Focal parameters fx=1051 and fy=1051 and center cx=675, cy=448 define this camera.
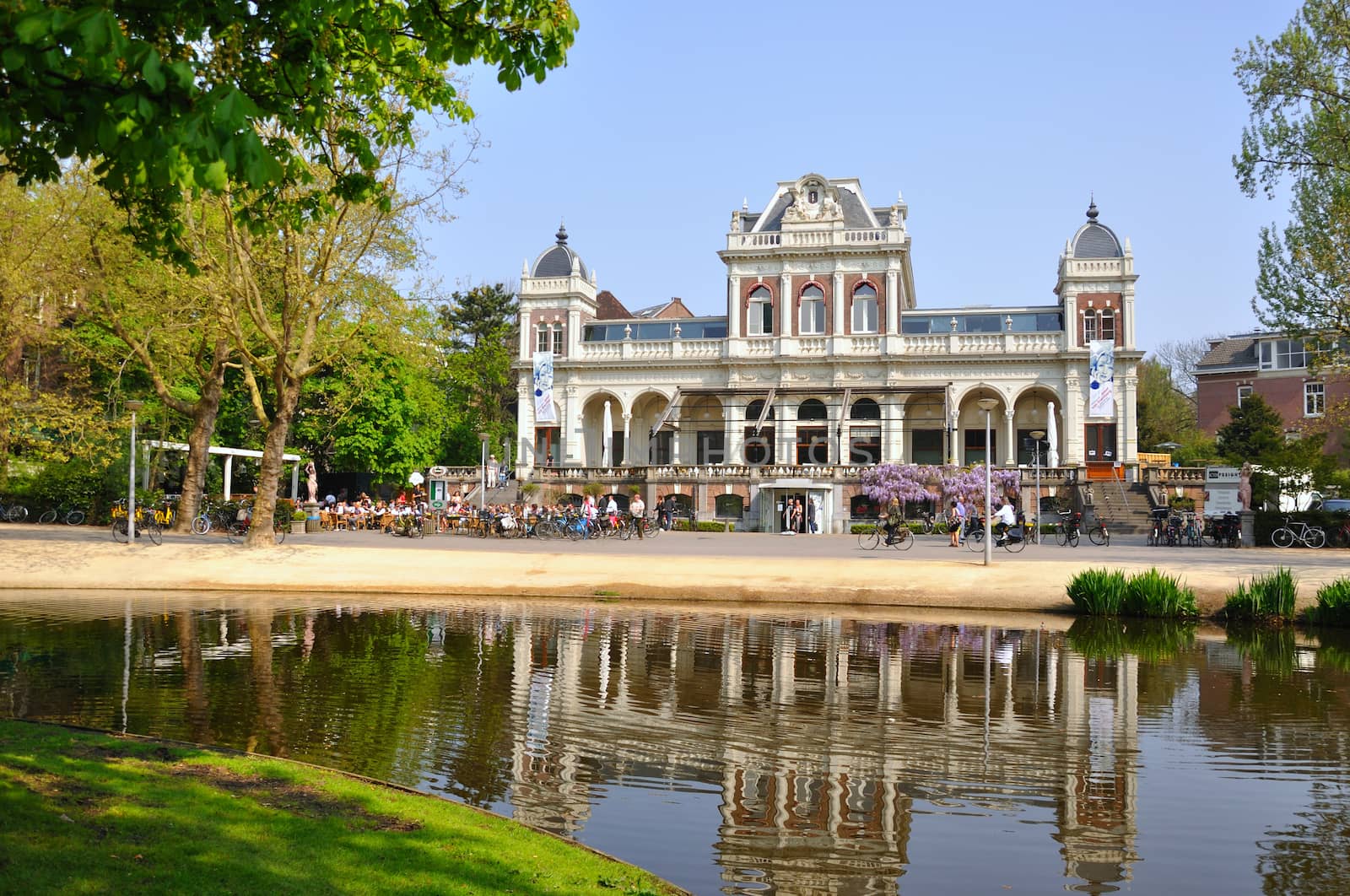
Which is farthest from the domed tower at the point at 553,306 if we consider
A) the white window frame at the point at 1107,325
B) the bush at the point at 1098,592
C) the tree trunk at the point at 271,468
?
the bush at the point at 1098,592

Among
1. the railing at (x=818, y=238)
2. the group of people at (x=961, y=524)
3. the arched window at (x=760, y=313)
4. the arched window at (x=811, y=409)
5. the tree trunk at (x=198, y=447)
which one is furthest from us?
the arched window at (x=760, y=313)

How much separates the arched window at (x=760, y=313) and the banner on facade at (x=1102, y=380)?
53.6 ft

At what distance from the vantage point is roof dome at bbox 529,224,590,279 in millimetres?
60031

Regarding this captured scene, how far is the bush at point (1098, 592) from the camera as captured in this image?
17.6 meters

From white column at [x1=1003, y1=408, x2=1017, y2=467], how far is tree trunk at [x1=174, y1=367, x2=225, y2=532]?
37246mm

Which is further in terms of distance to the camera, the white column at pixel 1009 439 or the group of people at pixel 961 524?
the white column at pixel 1009 439

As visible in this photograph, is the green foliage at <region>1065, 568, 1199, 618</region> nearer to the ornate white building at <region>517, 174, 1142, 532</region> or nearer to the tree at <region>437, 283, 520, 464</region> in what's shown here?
the ornate white building at <region>517, 174, 1142, 532</region>

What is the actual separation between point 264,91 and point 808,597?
13985 millimetres

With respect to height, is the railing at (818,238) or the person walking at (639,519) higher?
the railing at (818,238)

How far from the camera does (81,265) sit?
23938 millimetres

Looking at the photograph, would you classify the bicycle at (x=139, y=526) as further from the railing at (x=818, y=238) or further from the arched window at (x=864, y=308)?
the arched window at (x=864, y=308)

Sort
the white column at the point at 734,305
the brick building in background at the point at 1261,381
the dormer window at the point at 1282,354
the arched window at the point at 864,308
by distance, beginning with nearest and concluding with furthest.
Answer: the arched window at the point at 864,308 < the white column at the point at 734,305 < the brick building in background at the point at 1261,381 < the dormer window at the point at 1282,354

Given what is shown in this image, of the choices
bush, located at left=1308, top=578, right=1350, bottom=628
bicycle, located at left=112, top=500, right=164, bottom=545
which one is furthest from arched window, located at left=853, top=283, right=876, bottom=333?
bush, located at left=1308, top=578, right=1350, bottom=628

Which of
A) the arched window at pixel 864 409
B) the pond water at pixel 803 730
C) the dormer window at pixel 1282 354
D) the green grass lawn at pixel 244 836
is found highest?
the dormer window at pixel 1282 354
